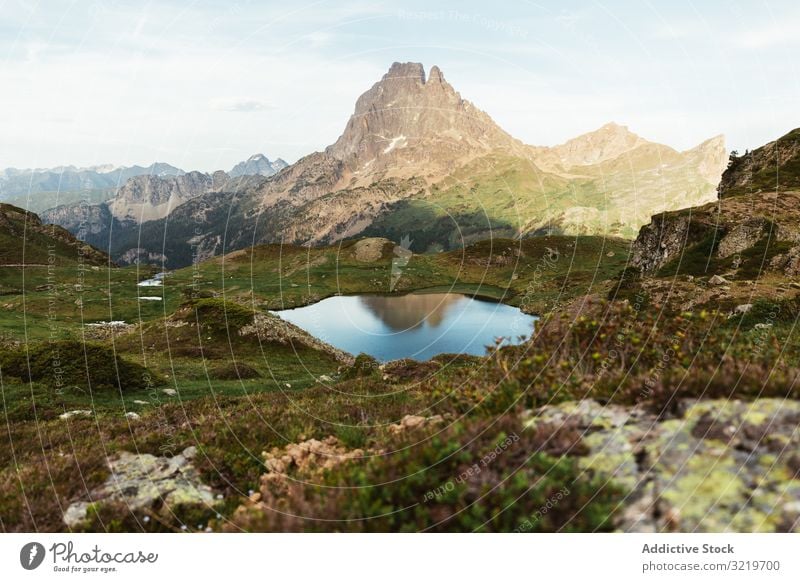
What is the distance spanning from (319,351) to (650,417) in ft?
174

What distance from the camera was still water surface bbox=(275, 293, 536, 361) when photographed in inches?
2901

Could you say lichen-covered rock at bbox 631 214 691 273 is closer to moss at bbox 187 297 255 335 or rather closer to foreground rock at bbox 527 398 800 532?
moss at bbox 187 297 255 335

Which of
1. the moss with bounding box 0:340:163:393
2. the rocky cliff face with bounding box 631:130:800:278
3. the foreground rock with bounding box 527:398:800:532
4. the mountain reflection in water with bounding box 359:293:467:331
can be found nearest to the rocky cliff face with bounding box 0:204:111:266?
the mountain reflection in water with bounding box 359:293:467:331

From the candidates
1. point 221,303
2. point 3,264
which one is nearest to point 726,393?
point 221,303

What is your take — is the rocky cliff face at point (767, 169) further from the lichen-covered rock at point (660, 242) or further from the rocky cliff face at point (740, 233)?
the lichen-covered rock at point (660, 242)

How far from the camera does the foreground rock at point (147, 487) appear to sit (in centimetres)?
787

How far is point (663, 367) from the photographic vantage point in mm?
8008

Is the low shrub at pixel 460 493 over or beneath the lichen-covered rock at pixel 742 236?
beneath

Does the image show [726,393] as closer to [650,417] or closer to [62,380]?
[650,417]

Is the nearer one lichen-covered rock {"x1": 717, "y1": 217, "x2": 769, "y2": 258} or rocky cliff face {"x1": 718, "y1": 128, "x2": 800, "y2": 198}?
lichen-covered rock {"x1": 717, "y1": 217, "x2": 769, "y2": 258}

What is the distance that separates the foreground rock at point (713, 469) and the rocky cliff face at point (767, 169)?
64.4 m

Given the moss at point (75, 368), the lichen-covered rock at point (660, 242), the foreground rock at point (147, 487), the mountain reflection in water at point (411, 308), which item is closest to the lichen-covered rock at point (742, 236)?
the lichen-covered rock at point (660, 242)

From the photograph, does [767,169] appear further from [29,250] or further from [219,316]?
[29,250]

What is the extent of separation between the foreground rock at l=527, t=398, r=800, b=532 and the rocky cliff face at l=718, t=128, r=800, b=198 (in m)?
64.4
